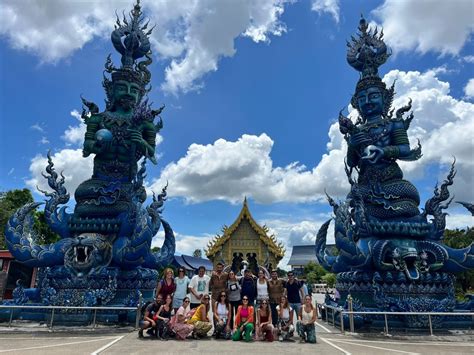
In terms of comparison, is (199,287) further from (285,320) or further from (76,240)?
(76,240)

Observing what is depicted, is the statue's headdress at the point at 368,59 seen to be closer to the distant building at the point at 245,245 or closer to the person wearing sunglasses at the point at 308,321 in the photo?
the person wearing sunglasses at the point at 308,321

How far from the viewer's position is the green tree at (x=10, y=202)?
24.3m

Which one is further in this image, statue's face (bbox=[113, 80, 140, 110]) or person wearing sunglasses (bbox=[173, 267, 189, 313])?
statue's face (bbox=[113, 80, 140, 110])

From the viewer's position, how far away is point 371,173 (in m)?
12.3

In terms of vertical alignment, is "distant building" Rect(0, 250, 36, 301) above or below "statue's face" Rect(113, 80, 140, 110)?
below

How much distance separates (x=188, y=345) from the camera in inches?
256

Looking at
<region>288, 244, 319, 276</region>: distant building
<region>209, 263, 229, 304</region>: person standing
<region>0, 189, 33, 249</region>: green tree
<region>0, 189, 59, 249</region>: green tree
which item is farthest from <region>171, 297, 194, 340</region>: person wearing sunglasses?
<region>288, 244, 319, 276</region>: distant building

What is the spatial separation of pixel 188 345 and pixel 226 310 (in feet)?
3.58

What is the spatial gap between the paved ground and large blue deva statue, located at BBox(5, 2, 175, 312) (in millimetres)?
2169

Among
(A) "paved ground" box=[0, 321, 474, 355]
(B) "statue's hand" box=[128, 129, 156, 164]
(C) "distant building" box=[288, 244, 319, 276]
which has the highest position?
(B) "statue's hand" box=[128, 129, 156, 164]

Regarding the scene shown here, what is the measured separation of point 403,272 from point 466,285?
1916 cm

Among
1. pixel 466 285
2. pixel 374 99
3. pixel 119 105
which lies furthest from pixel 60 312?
pixel 466 285

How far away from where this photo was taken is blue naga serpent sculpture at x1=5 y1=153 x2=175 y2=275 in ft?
34.3

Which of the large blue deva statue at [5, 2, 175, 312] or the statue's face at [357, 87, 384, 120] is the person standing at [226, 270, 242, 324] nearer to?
the large blue deva statue at [5, 2, 175, 312]
